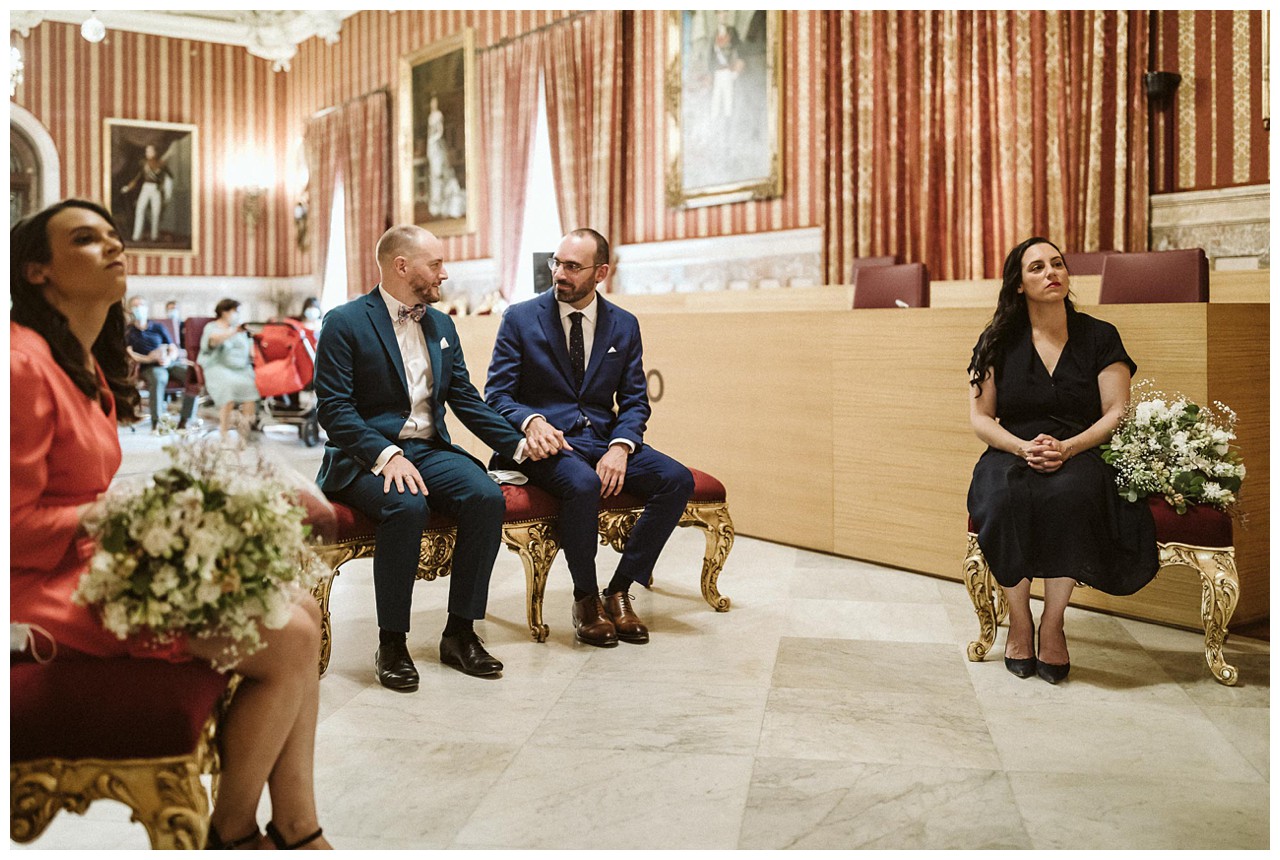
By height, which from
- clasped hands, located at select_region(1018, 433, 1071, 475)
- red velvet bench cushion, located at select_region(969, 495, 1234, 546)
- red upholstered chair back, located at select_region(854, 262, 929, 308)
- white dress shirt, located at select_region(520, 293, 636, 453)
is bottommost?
red velvet bench cushion, located at select_region(969, 495, 1234, 546)

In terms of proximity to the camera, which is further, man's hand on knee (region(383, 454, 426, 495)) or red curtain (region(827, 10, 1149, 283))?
red curtain (region(827, 10, 1149, 283))

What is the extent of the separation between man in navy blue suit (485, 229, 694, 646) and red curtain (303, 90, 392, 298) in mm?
9421

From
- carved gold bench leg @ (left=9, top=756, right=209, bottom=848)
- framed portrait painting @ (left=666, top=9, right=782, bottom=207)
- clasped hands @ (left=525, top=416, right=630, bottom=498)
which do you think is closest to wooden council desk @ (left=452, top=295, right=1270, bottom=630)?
clasped hands @ (left=525, top=416, right=630, bottom=498)

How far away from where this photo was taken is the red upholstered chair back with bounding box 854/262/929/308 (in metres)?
5.46

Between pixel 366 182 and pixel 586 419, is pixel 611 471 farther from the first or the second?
pixel 366 182

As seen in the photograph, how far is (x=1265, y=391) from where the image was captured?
378 cm

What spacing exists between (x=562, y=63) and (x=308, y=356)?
340 cm

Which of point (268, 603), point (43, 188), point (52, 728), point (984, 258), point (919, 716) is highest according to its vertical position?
point (43, 188)

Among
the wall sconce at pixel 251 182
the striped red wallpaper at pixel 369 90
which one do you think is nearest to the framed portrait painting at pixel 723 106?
the striped red wallpaper at pixel 369 90

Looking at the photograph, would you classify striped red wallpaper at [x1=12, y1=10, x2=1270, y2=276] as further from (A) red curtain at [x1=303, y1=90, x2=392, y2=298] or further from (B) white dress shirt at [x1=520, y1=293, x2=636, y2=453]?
(B) white dress shirt at [x1=520, y1=293, x2=636, y2=453]

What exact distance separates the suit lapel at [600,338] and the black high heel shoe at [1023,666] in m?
1.59

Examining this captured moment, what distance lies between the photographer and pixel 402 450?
129 inches

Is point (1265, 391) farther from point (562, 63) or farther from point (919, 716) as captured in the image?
point (562, 63)

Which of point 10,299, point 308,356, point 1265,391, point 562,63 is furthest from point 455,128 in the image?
point 10,299
